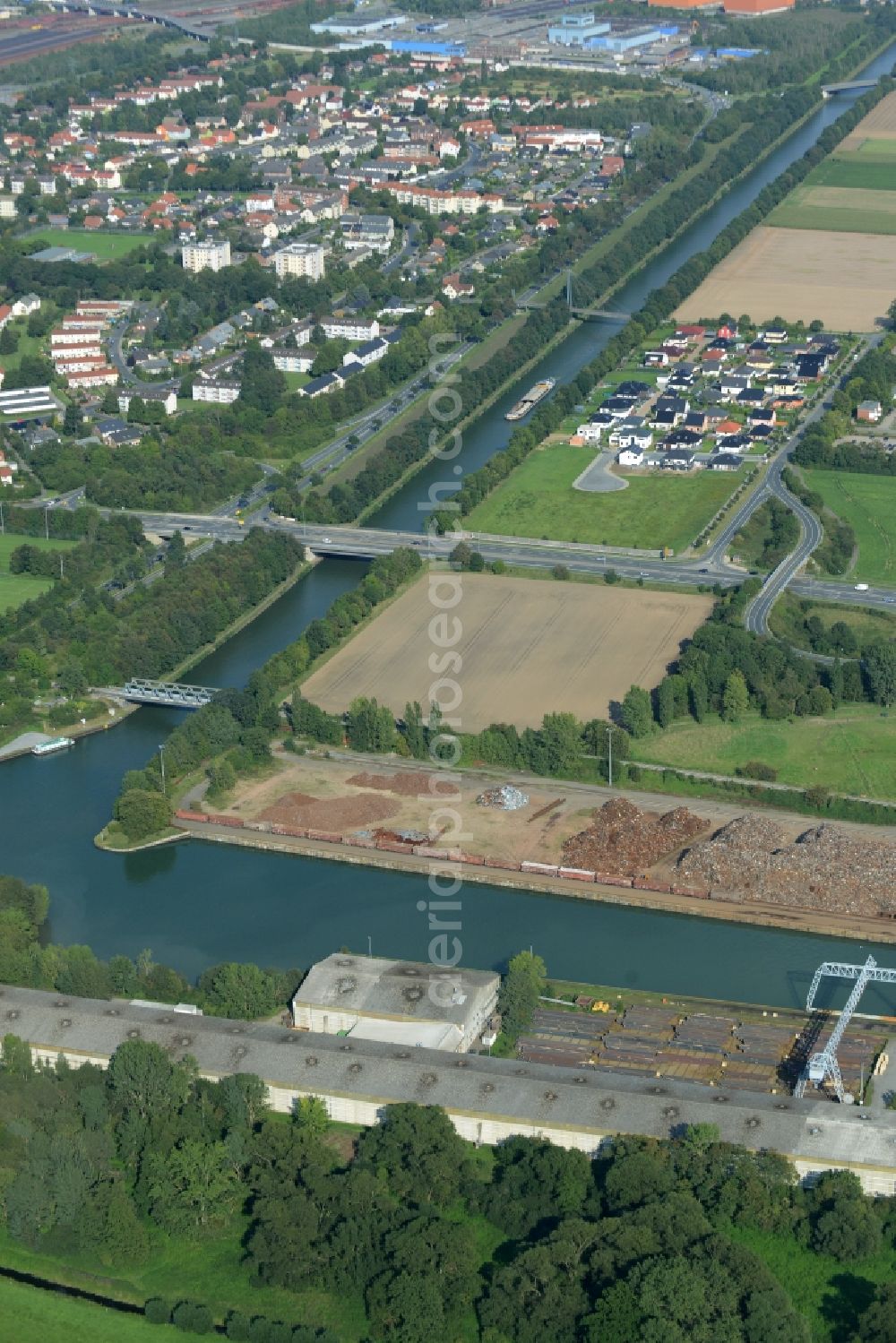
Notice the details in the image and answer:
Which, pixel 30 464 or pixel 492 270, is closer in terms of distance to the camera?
pixel 30 464

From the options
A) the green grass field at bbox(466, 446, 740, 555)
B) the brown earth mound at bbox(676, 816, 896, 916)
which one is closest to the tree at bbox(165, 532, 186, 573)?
the green grass field at bbox(466, 446, 740, 555)

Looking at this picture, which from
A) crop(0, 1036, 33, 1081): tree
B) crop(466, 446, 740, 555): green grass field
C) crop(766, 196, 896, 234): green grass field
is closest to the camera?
crop(0, 1036, 33, 1081): tree

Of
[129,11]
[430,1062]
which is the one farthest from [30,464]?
[129,11]

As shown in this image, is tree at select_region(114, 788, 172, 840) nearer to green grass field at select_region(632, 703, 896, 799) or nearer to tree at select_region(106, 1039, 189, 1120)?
tree at select_region(106, 1039, 189, 1120)

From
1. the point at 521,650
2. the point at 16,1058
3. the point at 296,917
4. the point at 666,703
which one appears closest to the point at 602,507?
the point at 521,650

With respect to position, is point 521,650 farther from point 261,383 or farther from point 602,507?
point 261,383

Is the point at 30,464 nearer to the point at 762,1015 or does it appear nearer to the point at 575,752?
the point at 575,752
